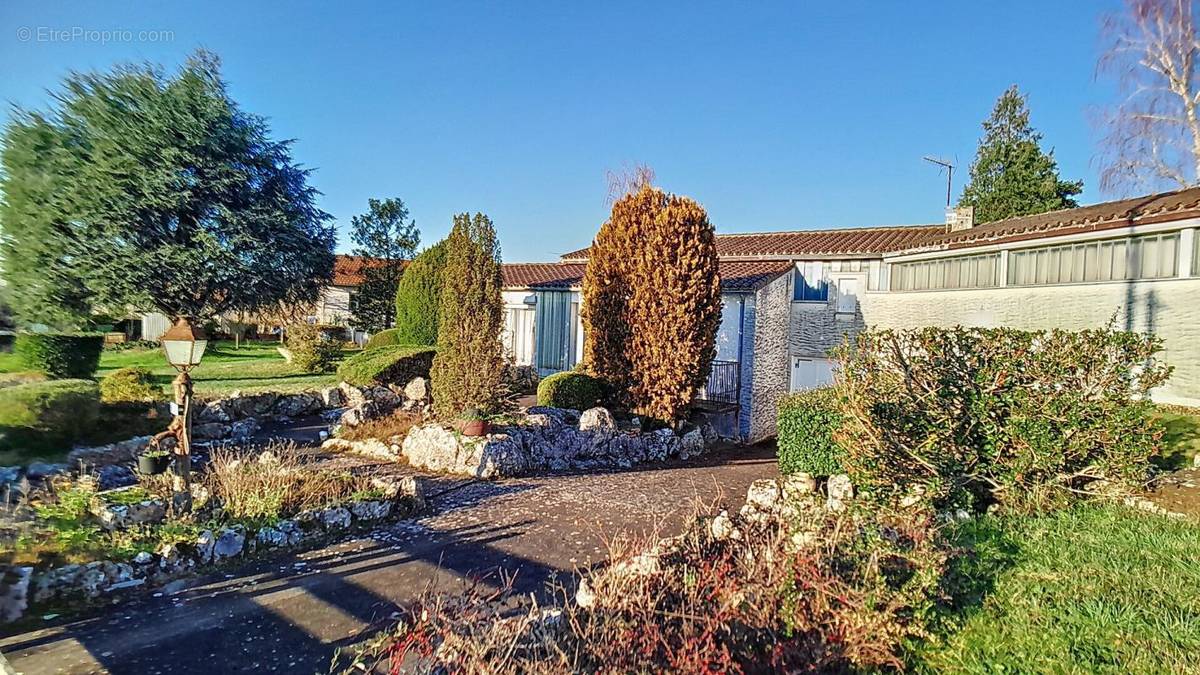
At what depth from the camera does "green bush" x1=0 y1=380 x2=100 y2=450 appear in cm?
759

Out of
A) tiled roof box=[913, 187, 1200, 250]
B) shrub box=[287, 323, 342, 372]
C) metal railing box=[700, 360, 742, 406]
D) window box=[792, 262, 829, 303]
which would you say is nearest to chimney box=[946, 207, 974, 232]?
tiled roof box=[913, 187, 1200, 250]

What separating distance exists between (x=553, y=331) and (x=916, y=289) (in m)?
11.3

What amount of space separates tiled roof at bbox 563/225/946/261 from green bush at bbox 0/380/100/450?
16.4 m

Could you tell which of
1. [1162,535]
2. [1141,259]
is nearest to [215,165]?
[1162,535]

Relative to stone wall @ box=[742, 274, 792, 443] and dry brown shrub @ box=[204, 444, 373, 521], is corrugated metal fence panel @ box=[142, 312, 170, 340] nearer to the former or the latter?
dry brown shrub @ box=[204, 444, 373, 521]

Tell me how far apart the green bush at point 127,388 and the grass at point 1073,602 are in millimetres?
13758

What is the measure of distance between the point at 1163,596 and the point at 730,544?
10.4 ft

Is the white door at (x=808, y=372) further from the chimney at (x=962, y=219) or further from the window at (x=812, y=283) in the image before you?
the chimney at (x=962, y=219)

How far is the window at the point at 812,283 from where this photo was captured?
56.9ft

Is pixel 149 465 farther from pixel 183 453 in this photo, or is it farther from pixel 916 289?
pixel 916 289

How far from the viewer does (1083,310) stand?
12.2 meters

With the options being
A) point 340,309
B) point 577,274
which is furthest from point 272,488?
point 340,309

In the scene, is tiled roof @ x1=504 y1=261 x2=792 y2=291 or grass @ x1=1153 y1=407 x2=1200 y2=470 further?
tiled roof @ x1=504 y1=261 x2=792 y2=291


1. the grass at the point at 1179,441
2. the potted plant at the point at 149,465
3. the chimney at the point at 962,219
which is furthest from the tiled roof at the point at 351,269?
the grass at the point at 1179,441
